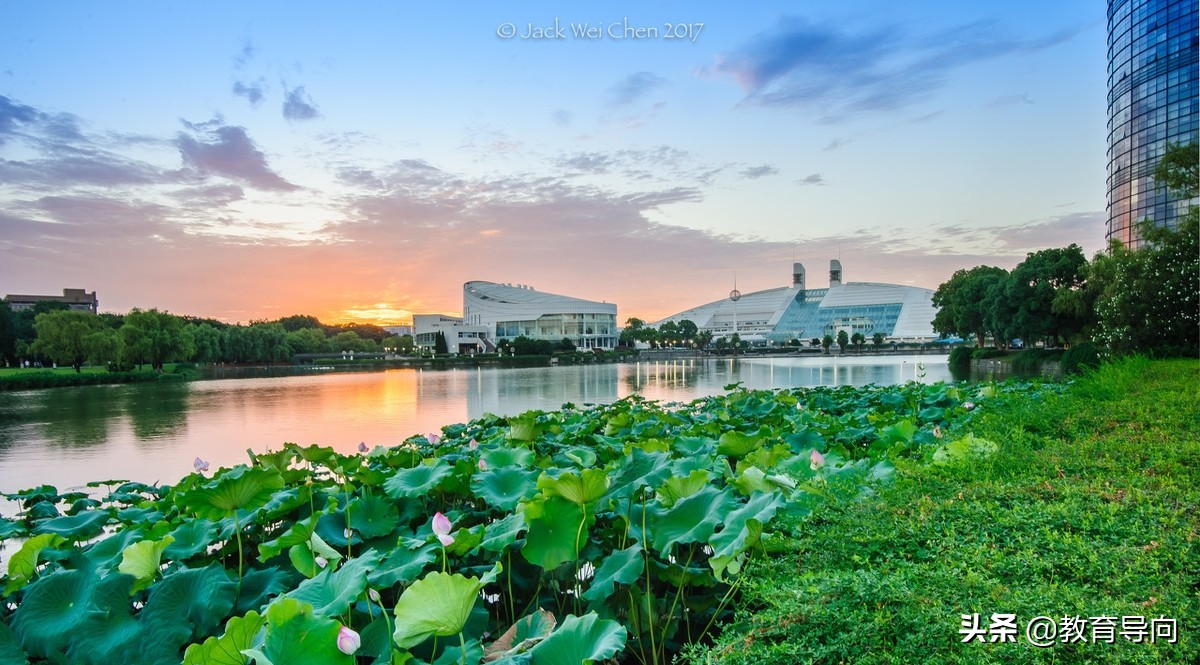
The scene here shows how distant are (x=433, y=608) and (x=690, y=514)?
85cm

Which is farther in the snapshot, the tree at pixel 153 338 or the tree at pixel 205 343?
the tree at pixel 205 343

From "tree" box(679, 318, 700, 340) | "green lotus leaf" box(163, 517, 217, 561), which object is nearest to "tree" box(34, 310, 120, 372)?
"green lotus leaf" box(163, 517, 217, 561)

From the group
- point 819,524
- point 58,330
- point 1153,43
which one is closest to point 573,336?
point 58,330

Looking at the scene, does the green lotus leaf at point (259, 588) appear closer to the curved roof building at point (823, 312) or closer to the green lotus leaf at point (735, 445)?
the green lotus leaf at point (735, 445)

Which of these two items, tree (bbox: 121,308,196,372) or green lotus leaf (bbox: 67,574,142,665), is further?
tree (bbox: 121,308,196,372)

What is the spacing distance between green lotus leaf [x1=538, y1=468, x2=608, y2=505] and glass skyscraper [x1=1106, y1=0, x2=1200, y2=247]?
3620 centimetres

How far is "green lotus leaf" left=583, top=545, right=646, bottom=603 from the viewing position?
1.75m

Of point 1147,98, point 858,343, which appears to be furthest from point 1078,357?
point 858,343

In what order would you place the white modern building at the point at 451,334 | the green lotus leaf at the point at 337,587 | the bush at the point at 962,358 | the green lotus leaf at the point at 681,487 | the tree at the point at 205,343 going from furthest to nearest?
the white modern building at the point at 451,334
the tree at the point at 205,343
the bush at the point at 962,358
the green lotus leaf at the point at 681,487
the green lotus leaf at the point at 337,587

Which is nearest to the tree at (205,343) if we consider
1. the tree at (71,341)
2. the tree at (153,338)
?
the tree at (153,338)

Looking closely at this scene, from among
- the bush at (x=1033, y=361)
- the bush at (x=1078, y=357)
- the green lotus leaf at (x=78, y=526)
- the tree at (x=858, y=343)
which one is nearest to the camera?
the green lotus leaf at (x=78, y=526)

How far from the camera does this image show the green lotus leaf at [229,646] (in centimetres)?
130

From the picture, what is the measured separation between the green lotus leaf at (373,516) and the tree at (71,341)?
37511 mm

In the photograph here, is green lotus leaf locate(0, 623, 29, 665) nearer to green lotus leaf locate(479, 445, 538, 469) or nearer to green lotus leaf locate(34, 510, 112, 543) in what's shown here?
green lotus leaf locate(34, 510, 112, 543)
